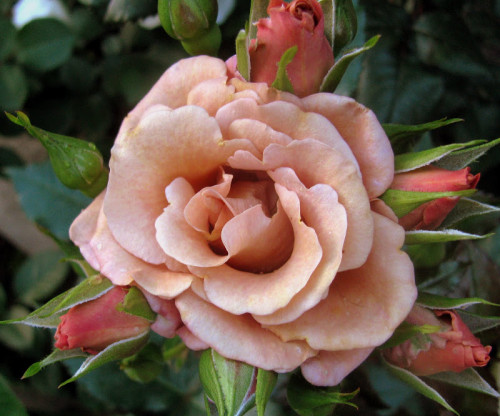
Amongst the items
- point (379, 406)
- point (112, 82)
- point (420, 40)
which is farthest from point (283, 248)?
point (112, 82)

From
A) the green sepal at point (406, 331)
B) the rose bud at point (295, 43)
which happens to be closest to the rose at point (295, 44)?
the rose bud at point (295, 43)

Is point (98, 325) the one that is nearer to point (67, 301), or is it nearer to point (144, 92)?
point (67, 301)

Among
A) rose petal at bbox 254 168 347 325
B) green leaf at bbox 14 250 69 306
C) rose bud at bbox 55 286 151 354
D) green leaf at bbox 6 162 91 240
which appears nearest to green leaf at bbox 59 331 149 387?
rose bud at bbox 55 286 151 354

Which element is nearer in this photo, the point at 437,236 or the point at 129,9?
the point at 437,236

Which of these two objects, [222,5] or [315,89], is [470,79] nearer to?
[222,5]

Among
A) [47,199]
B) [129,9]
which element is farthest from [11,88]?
[129,9]

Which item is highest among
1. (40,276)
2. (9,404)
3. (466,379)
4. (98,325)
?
(98,325)

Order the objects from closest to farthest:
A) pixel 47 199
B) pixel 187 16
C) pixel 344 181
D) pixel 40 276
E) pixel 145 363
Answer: pixel 344 181, pixel 187 16, pixel 145 363, pixel 47 199, pixel 40 276

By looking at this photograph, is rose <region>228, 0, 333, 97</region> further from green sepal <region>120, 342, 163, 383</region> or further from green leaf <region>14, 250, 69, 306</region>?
green leaf <region>14, 250, 69, 306</region>
